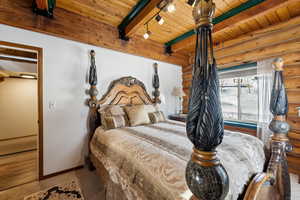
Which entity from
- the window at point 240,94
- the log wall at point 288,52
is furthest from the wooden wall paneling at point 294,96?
the window at point 240,94

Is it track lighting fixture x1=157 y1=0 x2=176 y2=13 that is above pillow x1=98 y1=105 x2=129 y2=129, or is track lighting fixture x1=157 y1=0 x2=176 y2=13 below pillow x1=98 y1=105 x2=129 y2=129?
above

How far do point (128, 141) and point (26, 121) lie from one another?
4.75 meters

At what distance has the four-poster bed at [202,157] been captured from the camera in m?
0.56

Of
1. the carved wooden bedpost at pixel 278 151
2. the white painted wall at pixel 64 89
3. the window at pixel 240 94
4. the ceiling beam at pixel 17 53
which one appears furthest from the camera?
the window at pixel 240 94

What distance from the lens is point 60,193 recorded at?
174 centimetres

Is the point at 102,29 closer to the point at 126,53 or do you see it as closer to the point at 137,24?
the point at 126,53

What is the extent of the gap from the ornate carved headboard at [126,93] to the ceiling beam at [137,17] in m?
1.01

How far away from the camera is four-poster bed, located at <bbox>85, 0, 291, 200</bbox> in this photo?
22.1 inches

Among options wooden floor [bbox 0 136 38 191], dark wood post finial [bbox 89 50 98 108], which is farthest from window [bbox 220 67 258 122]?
wooden floor [bbox 0 136 38 191]

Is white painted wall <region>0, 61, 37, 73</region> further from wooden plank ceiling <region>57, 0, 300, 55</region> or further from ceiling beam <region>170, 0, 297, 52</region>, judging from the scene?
ceiling beam <region>170, 0, 297, 52</region>

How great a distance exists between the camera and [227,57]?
3.23m

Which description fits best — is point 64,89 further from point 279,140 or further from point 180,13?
point 279,140

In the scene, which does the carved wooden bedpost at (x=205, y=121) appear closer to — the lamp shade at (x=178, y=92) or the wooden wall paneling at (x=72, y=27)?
the wooden wall paneling at (x=72, y=27)

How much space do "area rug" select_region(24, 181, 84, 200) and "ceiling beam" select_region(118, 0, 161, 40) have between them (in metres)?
2.87
